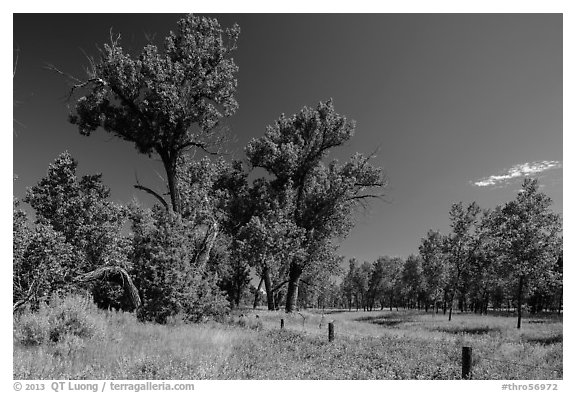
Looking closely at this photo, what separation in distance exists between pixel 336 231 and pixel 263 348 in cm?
1589

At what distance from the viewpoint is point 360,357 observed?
11.9m

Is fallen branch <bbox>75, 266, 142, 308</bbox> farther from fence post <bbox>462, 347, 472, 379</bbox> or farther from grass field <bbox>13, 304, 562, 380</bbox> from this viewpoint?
fence post <bbox>462, 347, 472, 379</bbox>

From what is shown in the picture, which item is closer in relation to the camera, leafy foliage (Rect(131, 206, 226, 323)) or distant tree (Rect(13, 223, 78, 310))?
distant tree (Rect(13, 223, 78, 310))

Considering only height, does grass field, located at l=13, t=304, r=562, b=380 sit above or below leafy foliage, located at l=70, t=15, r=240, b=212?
below

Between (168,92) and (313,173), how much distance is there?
526 inches

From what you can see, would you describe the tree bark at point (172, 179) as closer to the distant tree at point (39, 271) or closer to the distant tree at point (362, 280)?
the distant tree at point (39, 271)

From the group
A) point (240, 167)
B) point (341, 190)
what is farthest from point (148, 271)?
point (341, 190)

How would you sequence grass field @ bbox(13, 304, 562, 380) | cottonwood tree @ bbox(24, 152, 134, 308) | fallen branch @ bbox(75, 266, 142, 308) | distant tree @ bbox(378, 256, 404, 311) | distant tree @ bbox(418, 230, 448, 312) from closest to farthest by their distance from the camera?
grass field @ bbox(13, 304, 562, 380) → fallen branch @ bbox(75, 266, 142, 308) → cottonwood tree @ bbox(24, 152, 134, 308) → distant tree @ bbox(418, 230, 448, 312) → distant tree @ bbox(378, 256, 404, 311)

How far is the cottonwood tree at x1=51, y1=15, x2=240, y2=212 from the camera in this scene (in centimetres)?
1605

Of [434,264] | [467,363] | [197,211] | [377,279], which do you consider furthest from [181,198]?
[377,279]

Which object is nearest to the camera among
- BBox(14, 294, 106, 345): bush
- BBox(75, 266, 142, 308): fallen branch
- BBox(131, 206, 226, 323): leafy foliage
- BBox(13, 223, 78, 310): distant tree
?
BBox(14, 294, 106, 345): bush

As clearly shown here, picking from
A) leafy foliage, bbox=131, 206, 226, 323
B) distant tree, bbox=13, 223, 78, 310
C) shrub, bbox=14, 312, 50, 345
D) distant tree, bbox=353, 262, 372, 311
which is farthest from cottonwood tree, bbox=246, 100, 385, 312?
distant tree, bbox=353, 262, 372, 311

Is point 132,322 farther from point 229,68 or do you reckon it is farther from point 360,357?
point 229,68

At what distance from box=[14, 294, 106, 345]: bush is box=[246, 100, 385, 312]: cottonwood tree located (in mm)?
15475
